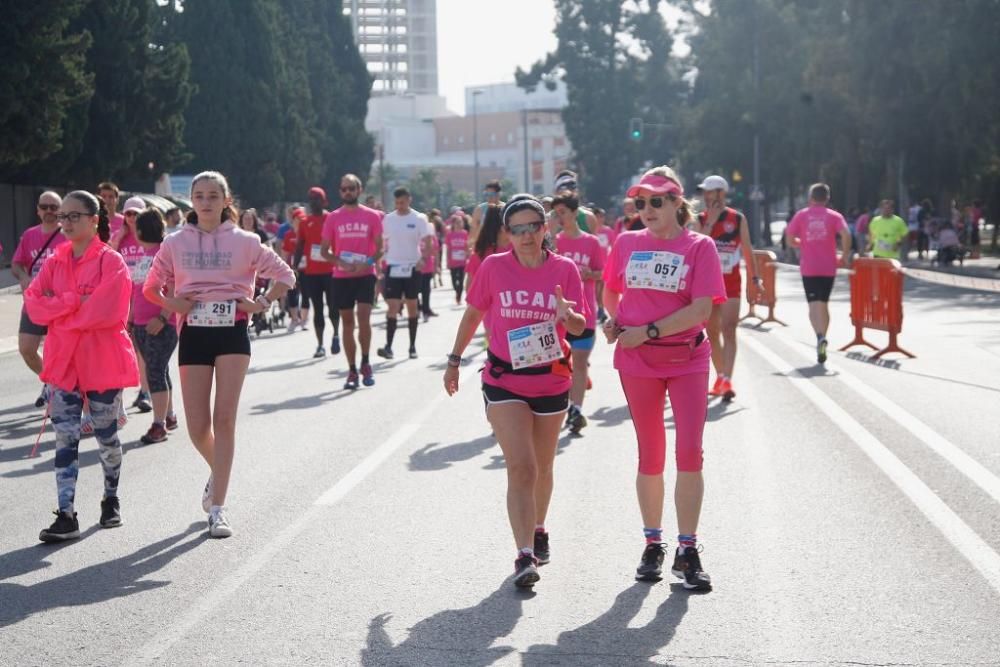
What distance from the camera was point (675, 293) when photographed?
6.79 m

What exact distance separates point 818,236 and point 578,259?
564 centimetres

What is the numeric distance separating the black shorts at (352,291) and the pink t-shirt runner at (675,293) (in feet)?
29.7

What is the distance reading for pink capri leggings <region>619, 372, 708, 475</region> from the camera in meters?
6.79

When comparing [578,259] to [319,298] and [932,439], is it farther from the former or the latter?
[319,298]

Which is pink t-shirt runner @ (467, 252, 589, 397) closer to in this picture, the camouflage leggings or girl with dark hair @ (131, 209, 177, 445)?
the camouflage leggings

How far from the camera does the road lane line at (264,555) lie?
587cm

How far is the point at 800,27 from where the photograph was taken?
7375 cm

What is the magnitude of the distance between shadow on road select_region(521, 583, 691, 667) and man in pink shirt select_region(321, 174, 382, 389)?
9.22 m

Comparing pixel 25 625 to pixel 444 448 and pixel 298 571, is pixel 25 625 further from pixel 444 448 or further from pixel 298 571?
pixel 444 448

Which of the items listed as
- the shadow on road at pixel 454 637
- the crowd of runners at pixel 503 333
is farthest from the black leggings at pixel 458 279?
the shadow on road at pixel 454 637

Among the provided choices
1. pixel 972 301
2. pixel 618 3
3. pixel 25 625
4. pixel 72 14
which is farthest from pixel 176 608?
pixel 618 3

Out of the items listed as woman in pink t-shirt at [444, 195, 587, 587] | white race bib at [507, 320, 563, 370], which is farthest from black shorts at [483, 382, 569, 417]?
white race bib at [507, 320, 563, 370]

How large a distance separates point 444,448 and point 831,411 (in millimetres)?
3566

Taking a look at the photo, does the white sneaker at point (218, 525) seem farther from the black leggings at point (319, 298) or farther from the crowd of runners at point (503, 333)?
the black leggings at point (319, 298)
